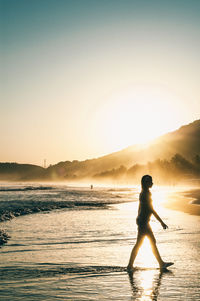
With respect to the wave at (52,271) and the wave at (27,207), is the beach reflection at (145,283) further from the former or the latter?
the wave at (27,207)

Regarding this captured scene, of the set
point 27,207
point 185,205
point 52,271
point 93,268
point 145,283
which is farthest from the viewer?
point 185,205

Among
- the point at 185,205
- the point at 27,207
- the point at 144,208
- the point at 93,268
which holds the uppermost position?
the point at 144,208

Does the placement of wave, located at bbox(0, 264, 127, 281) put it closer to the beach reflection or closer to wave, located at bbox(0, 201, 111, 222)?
the beach reflection

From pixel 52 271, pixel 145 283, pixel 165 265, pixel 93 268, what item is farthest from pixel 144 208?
pixel 52 271

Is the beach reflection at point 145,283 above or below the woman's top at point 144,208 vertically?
below

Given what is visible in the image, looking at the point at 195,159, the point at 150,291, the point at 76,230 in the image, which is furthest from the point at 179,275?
the point at 195,159

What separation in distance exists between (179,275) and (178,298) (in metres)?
1.71

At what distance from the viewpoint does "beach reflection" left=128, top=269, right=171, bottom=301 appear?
6438 millimetres

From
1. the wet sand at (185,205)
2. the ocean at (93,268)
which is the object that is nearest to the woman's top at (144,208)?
the ocean at (93,268)

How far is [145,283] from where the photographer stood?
7.33 meters

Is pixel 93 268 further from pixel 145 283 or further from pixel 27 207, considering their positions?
pixel 27 207

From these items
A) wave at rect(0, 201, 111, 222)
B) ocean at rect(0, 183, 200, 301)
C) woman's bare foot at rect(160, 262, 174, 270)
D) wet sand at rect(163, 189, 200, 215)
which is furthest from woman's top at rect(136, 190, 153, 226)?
wet sand at rect(163, 189, 200, 215)

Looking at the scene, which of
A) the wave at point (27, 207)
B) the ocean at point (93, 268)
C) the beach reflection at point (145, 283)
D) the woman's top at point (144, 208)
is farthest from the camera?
the wave at point (27, 207)

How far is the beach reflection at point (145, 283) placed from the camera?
6.44 meters
